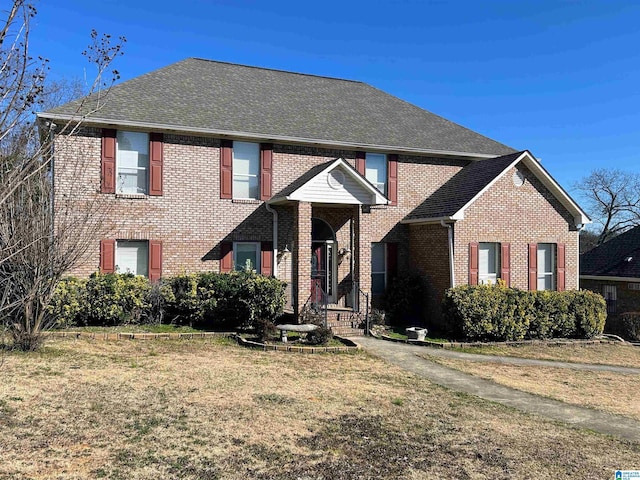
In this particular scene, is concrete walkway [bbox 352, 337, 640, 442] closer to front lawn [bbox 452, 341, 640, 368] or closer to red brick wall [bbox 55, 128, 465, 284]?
front lawn [bbox 452, 341, 640, 368]

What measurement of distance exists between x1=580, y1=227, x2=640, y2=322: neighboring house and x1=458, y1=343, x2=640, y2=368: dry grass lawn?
8.53 metres

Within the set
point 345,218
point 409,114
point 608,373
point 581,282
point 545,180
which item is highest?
point 409,114

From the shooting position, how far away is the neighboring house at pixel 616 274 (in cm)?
2378

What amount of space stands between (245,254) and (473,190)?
769 centimetres

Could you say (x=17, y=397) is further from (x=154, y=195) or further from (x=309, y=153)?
(x=309, y=153)

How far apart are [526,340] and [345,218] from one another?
22.4ft

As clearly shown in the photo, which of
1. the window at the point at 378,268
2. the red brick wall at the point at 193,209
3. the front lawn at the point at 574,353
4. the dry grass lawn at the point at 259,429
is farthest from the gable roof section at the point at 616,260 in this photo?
the dry grass lawn at the point at 259,429

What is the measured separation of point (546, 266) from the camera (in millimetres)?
18688

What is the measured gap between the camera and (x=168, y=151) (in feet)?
51.9

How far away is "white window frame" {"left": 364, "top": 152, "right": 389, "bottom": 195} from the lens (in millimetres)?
18422

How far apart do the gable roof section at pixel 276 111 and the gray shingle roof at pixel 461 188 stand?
997 millimetres

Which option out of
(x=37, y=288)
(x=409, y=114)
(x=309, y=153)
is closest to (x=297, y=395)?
(x=37, y=288)

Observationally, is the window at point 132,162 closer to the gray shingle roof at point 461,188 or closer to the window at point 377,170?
the window at point 377,170

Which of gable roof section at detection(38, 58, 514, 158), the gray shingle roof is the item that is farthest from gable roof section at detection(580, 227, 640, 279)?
the gray shingle roof
